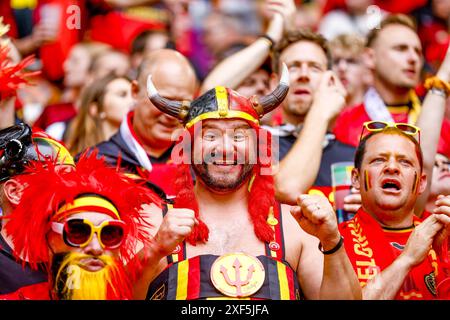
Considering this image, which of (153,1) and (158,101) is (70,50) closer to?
(153,1)

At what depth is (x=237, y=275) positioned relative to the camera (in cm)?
517

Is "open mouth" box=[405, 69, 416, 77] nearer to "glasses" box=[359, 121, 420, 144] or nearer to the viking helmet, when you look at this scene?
"glasses" box=[359, 121, 420, 144]

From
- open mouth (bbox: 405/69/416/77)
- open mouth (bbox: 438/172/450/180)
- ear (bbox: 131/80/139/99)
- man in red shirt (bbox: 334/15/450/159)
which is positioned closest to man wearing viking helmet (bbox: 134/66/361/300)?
ear (bbox: 131/80/139/99)

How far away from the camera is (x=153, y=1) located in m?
10.3

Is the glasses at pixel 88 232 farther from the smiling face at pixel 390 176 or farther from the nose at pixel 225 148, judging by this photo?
the smiling face at pixel 390 176

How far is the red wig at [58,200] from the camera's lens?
16.5ft

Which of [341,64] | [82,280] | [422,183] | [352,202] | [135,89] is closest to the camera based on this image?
[82,280]

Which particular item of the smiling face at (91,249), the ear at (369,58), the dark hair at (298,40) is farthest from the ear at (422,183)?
the ear at (369,58)

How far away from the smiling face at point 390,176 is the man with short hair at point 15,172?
1.61m

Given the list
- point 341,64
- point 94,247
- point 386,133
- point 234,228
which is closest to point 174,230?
point 94,247

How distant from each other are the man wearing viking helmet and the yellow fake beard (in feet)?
0.78

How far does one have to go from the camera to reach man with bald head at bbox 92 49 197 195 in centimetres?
667

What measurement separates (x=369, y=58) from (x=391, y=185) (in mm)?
2327

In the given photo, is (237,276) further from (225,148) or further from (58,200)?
(58,200)
